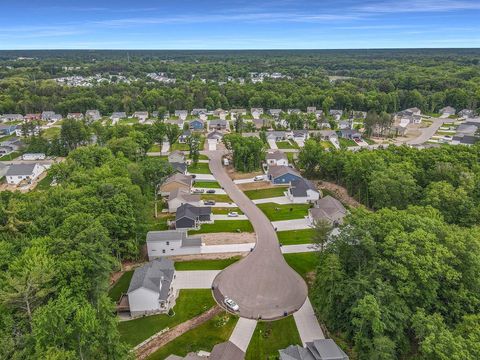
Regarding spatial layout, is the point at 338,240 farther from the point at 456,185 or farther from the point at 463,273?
the point at 456,185

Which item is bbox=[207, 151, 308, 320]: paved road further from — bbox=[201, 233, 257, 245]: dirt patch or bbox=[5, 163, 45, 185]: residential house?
bbox=[5, 163, 45, 185]: residential house

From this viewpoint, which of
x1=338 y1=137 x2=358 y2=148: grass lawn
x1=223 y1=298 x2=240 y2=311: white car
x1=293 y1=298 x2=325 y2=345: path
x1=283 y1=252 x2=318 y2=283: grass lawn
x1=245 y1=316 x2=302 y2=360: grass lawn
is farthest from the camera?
x1=338 y1=137 x2=358 y2=148: grass lawn

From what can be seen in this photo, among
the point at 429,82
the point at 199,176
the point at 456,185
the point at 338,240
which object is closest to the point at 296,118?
the point at 199,176

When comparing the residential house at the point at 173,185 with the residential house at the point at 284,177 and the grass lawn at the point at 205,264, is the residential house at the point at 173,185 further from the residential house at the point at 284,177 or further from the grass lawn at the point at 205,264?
the grass lawn at the point at 205,264

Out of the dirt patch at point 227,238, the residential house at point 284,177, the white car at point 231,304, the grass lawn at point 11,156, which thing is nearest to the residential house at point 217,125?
the residential house at point 284,177

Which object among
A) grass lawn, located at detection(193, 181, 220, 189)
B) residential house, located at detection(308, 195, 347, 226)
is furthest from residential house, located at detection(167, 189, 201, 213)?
residential house, located at detection(308, 195, 347, 226)
